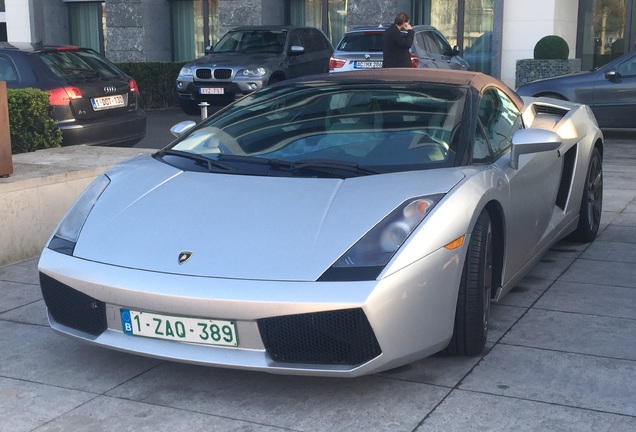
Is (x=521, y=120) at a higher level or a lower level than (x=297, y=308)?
higher

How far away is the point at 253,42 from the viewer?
58.9 feet

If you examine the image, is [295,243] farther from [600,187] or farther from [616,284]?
[600,187]

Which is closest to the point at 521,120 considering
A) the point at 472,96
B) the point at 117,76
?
the point at 472,96

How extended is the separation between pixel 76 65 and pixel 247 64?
21.8 feet

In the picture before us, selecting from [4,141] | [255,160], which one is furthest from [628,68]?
[255,160]

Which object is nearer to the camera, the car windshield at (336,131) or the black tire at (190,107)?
the car windshield at (336,131)

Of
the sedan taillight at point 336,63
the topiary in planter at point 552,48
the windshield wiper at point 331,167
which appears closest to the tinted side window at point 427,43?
the sedan taillight at point 336,63

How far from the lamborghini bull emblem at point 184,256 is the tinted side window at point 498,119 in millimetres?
1833

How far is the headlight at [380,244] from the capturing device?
3.83m

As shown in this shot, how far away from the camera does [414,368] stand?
437cm

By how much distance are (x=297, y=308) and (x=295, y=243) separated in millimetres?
343

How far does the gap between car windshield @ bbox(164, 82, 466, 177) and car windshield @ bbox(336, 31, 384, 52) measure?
39.1ft

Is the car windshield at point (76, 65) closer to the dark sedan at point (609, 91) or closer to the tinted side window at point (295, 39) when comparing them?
the dark sedan at point (609, 91)

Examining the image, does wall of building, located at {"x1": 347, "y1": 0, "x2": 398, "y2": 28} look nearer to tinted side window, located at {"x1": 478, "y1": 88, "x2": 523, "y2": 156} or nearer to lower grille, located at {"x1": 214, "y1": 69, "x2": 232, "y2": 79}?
lower grille, located at {"x1": 214, "y1": 69, "x2": 232, "y2": 79}
